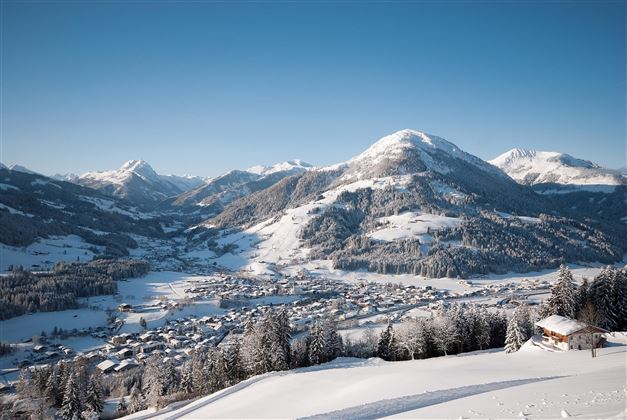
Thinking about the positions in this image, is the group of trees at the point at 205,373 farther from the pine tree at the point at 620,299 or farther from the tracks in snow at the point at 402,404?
the pine tree at the point at 620,299

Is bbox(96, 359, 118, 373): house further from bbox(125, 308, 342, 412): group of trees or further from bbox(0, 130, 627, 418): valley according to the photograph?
bbox(125, 308, 342, 412): group of trees

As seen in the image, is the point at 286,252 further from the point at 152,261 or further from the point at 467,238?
the point at 467,238

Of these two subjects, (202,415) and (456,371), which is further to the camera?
(456,371)

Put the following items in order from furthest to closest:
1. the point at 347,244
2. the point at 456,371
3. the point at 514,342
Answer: the point at 347,244 → the point at 514,342 → the point at 456,371

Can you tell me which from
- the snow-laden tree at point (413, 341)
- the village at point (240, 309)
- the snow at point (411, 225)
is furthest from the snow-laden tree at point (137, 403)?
the snow at point (411, 225)

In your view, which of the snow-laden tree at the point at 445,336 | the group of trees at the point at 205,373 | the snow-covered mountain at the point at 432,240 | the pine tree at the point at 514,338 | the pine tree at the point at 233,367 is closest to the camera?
the group of trees at the point at 205,373

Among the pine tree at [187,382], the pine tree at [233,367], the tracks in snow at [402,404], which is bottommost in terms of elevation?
the pine tree at [187,382]

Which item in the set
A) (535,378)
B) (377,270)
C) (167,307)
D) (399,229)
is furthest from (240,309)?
(399,229)
